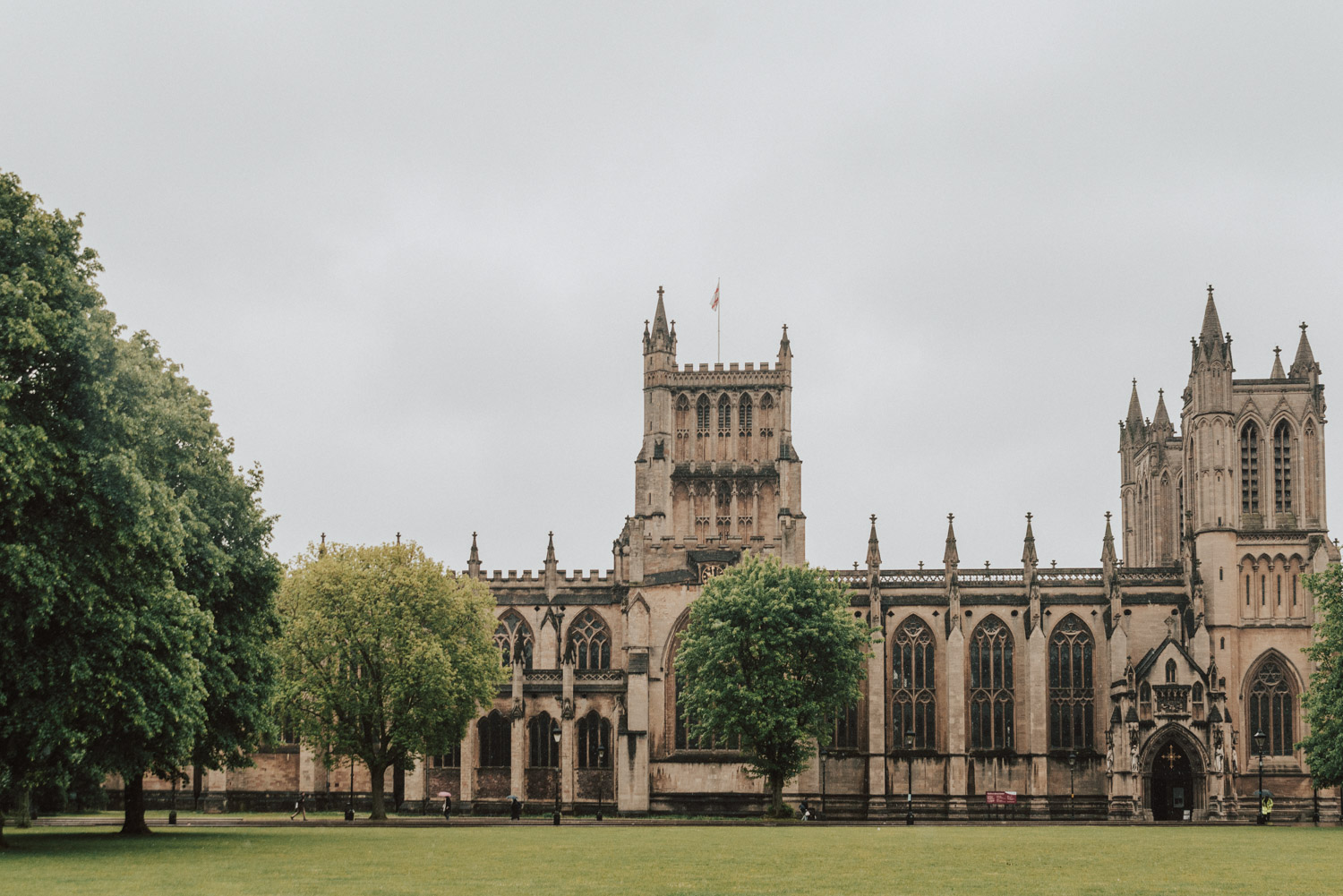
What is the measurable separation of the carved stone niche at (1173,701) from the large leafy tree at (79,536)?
48.6 m

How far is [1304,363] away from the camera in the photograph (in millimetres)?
76688

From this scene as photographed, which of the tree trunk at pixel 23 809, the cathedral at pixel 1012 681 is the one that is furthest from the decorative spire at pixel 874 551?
the tree trunk at pixel 23 809

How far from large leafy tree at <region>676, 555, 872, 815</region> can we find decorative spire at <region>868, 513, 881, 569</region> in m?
11.3

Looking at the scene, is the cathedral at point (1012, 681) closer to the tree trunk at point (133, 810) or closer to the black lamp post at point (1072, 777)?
the black lamp post at point (1072, 777)

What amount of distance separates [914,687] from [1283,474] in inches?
895

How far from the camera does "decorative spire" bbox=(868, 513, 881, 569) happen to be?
77.9 m

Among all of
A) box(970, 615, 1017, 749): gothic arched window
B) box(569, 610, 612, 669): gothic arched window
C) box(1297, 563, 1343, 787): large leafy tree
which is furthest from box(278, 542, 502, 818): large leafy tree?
box(1297, 563, 1343, 787): large leafy tree

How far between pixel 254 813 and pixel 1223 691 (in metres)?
48.9

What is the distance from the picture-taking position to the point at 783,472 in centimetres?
8744

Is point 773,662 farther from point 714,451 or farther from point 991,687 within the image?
point 714,451

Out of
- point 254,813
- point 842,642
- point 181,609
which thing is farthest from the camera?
point 254,813

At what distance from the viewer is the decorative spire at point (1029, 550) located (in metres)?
76.9

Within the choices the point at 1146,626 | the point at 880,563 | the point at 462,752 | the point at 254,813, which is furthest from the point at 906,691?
the point at 254,813

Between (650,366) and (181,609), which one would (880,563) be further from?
(181,609)
